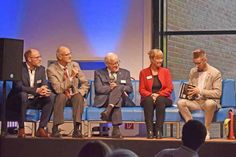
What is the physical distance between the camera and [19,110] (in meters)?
6.47

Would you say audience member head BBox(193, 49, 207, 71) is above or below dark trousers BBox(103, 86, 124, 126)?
above

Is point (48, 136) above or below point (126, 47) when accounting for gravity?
below

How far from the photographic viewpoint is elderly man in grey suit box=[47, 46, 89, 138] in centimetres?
634

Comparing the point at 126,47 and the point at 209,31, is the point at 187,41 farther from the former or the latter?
the point at 126,47

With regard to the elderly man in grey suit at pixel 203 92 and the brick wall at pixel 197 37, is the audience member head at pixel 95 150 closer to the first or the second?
the elderly man in grey suit at pixel 203 92

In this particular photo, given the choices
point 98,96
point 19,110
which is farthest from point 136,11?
point 19,110

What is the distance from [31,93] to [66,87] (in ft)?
1.52

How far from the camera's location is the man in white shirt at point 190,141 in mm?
2646

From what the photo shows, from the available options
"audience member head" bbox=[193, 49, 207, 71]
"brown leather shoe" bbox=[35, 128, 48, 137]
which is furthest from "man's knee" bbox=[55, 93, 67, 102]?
"audience member head" bbox=[193, 49, 207, 71]

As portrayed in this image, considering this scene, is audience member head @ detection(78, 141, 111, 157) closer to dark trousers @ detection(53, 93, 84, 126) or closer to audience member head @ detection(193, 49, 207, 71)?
dark trousers @ detection(53, 93, 84, 126)

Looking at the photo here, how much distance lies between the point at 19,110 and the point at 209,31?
3580 millimetres

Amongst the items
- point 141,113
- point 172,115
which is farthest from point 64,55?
point 172,115

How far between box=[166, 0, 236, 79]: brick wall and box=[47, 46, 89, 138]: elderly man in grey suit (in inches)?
87.0

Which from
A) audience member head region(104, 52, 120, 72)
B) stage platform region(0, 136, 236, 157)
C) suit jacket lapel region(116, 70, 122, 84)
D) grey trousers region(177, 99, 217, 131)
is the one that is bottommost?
stage platform region(0, 136, 236, 157)
